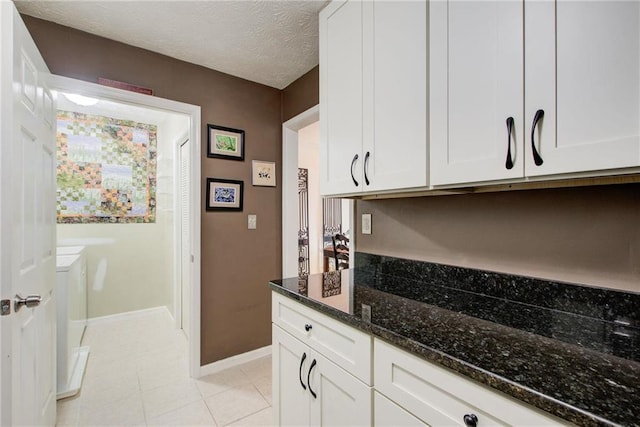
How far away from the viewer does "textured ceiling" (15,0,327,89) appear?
1.60 m

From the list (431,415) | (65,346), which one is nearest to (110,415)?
(65,346)

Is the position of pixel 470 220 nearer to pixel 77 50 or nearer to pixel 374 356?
pixel 374 356

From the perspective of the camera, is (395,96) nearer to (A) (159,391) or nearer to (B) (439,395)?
(B) (439,395)

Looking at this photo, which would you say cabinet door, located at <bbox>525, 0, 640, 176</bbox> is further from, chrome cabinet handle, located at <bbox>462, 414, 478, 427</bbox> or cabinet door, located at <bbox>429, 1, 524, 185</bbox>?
chrome cabinet handle, located at <bbox>462, 414, 478, 427</bbox>

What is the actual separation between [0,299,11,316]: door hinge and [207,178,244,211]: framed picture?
51.8 inches

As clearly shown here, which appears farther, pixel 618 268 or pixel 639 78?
pixel 618 268

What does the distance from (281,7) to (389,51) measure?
2.54 ft

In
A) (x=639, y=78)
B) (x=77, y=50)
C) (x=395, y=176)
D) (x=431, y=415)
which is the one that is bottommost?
(x=431, y=415)

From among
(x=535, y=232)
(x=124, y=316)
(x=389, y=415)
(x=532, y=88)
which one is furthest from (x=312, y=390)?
(x=124, y=316)

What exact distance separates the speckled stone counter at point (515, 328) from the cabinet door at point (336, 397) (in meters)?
0.20

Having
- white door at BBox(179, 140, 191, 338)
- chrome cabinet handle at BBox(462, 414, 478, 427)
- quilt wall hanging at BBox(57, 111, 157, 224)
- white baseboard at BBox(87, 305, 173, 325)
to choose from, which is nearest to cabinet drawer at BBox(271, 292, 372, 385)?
chrome cabinet handle at BBox(462, 414, 478, 427)

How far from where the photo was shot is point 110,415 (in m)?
1.80

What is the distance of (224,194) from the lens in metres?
2.37

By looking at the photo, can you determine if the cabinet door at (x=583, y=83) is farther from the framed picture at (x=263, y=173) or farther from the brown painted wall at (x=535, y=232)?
the framed picture at (x=263, y=173)
